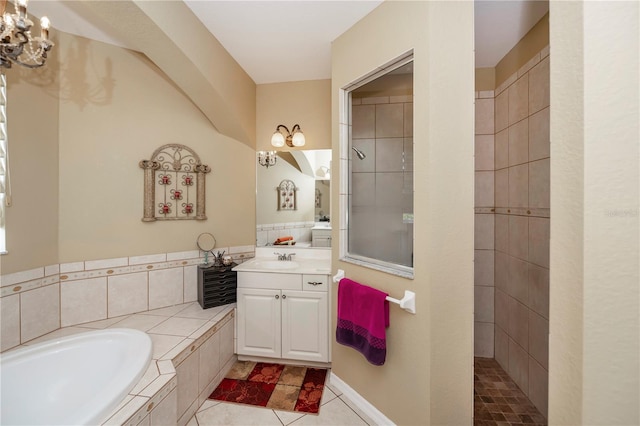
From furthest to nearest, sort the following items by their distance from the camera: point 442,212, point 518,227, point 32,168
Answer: point 518,227 < point 32,168 < point 442,212

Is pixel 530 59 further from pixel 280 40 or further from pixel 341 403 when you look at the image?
pixel 341 403

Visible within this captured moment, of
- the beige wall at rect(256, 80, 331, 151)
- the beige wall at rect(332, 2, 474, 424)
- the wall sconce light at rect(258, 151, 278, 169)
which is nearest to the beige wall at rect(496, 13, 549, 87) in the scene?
the beige wall at rect(332, 2, 474, 424)

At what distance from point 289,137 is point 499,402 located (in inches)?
109

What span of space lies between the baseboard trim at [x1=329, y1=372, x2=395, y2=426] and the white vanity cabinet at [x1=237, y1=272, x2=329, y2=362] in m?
0.18

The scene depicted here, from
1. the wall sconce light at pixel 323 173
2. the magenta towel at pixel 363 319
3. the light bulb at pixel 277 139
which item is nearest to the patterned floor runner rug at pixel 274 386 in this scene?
the magenta towel at pixel 363 319

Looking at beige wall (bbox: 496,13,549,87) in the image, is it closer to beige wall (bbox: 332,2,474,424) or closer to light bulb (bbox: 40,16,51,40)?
beige wall (bbox: 332,2,474,424)

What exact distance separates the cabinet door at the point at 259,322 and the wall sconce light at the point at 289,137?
142 centimetres

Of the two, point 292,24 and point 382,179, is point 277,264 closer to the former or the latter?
point 382,179

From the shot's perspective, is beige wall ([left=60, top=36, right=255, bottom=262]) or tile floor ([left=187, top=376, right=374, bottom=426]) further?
beige wall ([left=60, top=36, right=255, bottom=262])

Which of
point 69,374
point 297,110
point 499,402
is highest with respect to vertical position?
point 297,110

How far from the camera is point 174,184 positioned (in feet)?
7.90

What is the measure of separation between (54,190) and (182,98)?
47.1 inches

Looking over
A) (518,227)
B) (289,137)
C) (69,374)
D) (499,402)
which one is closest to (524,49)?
(518,227)

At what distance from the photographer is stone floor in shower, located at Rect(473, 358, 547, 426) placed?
5.82 ft
